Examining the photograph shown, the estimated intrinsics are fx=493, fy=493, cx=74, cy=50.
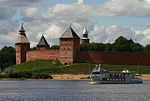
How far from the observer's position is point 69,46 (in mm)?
133375

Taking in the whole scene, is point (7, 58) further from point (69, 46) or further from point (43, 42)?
point (69, 46)

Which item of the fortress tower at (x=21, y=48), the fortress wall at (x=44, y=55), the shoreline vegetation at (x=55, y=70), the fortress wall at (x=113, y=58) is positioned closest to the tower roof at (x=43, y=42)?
the fortress tower at (x=21, y=48)

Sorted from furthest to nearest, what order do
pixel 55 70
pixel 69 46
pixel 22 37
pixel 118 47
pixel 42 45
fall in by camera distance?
pixel 118 47
pixel 22 37
pixel 42 45
pixel 69 46
pixel 55 70

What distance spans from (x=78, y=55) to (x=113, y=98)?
2738 inches

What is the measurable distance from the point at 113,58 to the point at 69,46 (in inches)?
487

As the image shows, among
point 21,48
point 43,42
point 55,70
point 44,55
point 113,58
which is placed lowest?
point 55,70

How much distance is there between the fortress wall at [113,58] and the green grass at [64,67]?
384 centimetres

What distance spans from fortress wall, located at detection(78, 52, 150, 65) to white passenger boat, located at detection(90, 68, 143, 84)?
3477cm

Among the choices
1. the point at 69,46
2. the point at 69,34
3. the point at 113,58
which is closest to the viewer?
the point at 69,34

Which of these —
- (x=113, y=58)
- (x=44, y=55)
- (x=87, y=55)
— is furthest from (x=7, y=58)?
(x=113, y=58)

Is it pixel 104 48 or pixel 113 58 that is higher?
pixel 104 48

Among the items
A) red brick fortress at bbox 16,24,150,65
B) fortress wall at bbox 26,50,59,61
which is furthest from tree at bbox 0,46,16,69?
red brick fortress at bbox 16,24,150,65

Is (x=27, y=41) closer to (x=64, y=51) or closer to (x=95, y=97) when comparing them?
(x=64, y=51)

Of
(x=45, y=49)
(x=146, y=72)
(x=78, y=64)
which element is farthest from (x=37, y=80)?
(x=45, y=49)
